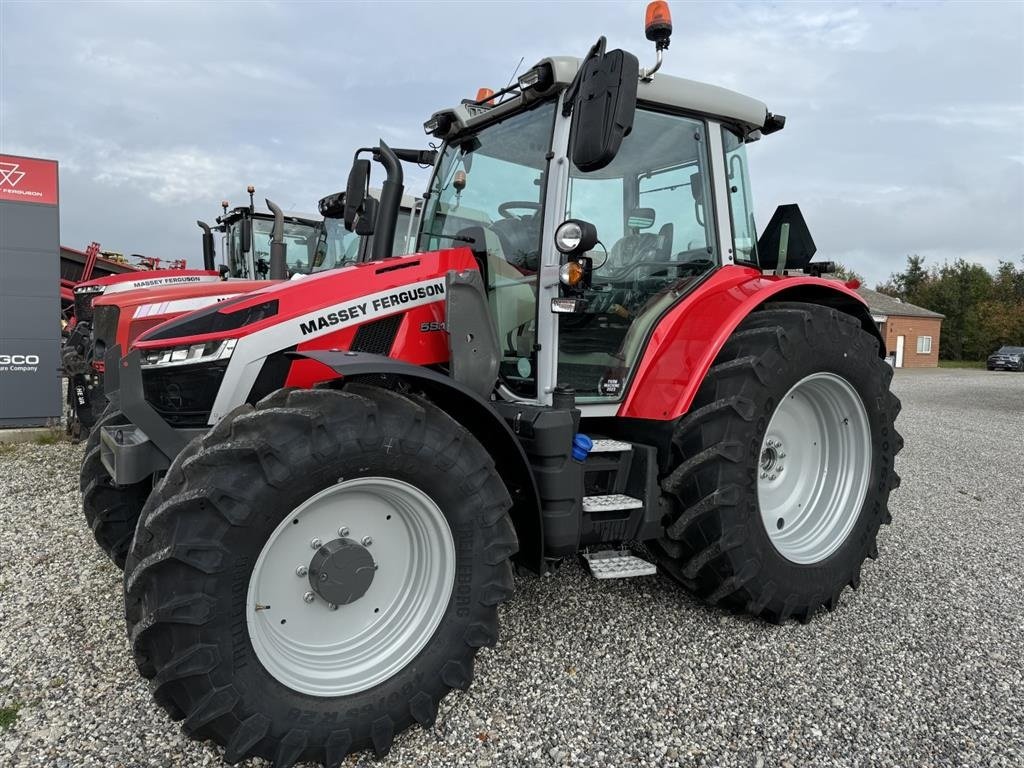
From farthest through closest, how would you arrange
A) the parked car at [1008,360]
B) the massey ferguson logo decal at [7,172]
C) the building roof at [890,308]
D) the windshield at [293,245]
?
1. the building roof at [890,308]
2. the parked car at [1008,360]
3. the windshield at [293,245]
4. the massey ferguson logo decal at [7,172]

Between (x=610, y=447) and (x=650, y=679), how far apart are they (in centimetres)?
94

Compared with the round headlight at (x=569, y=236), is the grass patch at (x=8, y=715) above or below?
below

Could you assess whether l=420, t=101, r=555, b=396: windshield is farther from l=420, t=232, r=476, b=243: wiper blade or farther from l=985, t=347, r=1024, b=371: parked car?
l=985, t=347, r=1024, b=371: parked car

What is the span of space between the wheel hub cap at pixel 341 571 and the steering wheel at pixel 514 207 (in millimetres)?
1645

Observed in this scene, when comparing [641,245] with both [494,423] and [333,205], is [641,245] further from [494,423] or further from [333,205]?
[333,205]

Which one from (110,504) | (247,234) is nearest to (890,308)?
(247,234)

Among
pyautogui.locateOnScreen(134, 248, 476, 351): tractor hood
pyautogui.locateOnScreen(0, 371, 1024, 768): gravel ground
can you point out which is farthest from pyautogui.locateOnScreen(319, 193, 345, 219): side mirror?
pyautogui.locateOnScreen(0, 371, 1024, 768): gravel ground

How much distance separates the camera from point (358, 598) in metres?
2.40

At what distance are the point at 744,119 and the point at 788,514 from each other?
2.01 meters

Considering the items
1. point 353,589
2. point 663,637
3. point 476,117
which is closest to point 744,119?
point 476,117

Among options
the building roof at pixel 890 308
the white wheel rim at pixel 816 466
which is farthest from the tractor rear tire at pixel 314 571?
the building roof at pixel 890 308

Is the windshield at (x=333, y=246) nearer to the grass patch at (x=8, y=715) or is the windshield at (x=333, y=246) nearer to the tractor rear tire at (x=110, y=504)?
the tractor rear tire at (x=110, y=504)

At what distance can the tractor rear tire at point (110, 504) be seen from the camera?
3146mm

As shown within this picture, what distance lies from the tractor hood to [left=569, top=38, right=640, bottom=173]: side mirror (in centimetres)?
82
